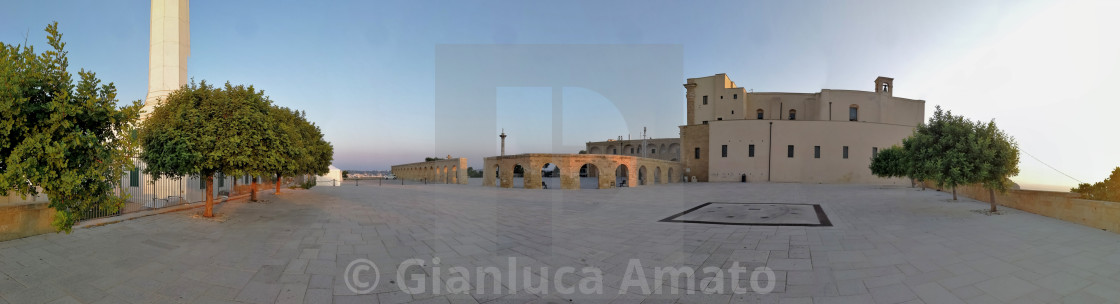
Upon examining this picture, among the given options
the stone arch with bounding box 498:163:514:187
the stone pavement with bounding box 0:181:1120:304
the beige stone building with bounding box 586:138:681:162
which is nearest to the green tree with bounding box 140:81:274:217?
the stone pavement with bounding box 0:181:1120:304

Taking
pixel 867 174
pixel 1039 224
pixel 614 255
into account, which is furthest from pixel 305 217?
pixel 867 174

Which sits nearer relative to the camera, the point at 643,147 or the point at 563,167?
the point at 563,167

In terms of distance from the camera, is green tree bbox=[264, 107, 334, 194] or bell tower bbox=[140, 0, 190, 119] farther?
bell tower bbox=[140, 0, 190, 119]

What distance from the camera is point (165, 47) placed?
17.8 m

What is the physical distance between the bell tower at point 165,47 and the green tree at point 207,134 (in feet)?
35.8

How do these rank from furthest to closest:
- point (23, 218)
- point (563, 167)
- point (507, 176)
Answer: point (507, 176) → point (563, 167) → point (23, 218)

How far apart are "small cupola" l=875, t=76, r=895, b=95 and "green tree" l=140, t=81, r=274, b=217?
53.4 m

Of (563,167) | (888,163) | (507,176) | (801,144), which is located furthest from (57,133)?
(801,144)

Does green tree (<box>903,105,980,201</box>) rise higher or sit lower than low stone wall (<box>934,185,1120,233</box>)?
higher

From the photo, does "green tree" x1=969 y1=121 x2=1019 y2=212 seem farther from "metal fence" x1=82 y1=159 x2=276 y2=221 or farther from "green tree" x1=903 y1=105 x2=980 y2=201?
"metal fence" x1=82 y1=159 x2=276 y2=221

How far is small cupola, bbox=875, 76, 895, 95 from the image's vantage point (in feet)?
139

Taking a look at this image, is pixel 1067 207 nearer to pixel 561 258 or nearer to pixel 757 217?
pixel 757 217

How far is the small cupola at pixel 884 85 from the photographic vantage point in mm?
42438

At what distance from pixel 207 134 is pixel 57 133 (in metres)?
4.08
